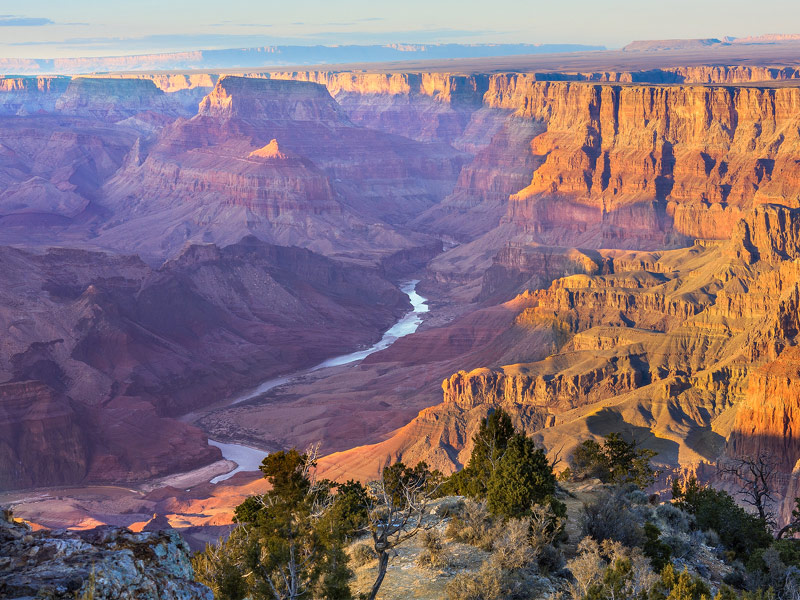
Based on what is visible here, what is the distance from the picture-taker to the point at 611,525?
33625mm

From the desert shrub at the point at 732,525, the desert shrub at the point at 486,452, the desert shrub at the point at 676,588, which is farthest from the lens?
the desert shrub at the point at 732,525

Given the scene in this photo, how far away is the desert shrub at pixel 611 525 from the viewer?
1319 inches

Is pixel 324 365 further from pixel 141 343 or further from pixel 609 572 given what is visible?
pixel 609 572

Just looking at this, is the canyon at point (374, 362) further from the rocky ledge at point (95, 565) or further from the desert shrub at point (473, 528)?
the rocky ledge at point (95, 565)

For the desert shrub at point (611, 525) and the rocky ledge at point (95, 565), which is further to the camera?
the desert shrub at point (611, 525)

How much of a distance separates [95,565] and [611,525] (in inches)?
826

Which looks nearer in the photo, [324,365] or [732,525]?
[732,525]

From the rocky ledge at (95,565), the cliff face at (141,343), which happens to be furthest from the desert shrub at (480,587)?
the cliff face at (141,343)

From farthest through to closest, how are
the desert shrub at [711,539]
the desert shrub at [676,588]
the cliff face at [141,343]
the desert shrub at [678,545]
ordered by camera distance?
the cliff face at [141,343], the desert shrub at [711,539], the desert shrub at [678,545], the desert shrub at [676,588]

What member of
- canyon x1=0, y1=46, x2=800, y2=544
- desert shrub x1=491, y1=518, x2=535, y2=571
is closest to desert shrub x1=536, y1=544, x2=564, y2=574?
desert shrub x1=491, y1=518, x2=535, y2=571

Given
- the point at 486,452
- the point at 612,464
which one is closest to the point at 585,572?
the point at 486,452

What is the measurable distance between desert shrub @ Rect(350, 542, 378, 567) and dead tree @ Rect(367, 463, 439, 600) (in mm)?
428

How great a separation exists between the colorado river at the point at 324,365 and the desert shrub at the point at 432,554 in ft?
222

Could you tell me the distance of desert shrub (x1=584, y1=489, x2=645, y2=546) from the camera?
1319 inches
